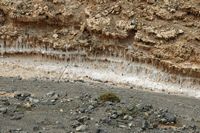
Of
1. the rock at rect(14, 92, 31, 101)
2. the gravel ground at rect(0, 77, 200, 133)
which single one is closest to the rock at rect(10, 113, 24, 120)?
the gravel ground at rect(0, 77, 200, 133)

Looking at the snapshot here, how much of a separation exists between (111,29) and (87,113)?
1461 cm

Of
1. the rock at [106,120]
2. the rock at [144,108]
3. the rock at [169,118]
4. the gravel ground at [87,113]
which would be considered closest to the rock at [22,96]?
the gravel ground at [87,113]

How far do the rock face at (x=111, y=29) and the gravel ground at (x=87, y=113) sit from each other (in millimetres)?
6758

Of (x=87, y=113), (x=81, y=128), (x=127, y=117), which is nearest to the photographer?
(x=81, y=128)

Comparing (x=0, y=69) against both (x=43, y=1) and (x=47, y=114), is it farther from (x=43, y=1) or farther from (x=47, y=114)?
(x=47, y=114)

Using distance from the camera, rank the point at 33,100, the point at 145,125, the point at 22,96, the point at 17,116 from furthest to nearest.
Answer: the point at 22,96, the point at 33,100, the point at 145,125, the point at 17,116

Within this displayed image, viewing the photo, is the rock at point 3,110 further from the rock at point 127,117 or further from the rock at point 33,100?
the rock at point 127,117

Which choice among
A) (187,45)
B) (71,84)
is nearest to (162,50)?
(187,45)

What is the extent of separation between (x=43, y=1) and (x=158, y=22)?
27.7 feet

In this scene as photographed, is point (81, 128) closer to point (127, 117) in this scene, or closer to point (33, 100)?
point (127, 117)

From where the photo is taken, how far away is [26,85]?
27.6 m

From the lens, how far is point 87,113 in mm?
20266

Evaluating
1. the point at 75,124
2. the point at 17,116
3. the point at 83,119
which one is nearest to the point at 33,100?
the point at 17,116

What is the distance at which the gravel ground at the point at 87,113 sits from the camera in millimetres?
18703
